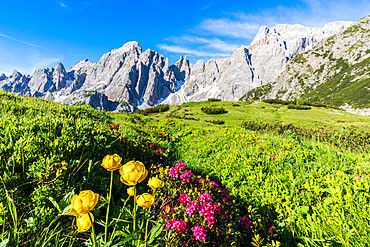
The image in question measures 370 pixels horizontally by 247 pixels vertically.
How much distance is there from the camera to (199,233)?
2367 mm

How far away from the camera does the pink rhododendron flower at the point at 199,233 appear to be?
7.64 feet

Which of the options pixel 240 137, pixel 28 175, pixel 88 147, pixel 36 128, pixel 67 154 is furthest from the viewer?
pixel 240 137

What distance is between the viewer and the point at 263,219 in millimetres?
3463

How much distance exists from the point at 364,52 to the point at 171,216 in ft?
860

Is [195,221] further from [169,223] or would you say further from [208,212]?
[169,223]

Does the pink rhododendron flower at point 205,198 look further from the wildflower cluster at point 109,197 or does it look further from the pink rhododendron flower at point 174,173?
the wildflower cluster at point 109,197

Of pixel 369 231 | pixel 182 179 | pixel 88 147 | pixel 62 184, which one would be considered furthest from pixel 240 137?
pixel 62 184

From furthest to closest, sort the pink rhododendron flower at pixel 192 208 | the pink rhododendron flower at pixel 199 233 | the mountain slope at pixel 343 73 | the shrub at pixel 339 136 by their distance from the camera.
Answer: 1. the mountain slope at pixel 343 73
2. the shrub at pixel 339 136
3. the pink rhododendron flower at pixel 192 208
4. the pink rhododendron flower at pixel 199 233

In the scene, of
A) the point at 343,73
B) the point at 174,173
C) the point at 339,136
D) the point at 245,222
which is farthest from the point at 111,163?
the point at 343,73

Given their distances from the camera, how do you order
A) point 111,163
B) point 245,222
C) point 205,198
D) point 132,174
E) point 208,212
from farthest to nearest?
point 245,222 < point 205,198 < point 208,212 < point 111,163 < point 132,174

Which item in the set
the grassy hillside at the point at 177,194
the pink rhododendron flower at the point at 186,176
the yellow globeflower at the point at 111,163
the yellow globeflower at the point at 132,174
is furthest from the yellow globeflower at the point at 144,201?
the pink rhododendron flower at the point at 186,176

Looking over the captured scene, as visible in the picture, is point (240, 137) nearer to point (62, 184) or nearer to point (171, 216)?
point (171, 216)

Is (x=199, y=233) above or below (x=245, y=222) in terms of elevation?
above

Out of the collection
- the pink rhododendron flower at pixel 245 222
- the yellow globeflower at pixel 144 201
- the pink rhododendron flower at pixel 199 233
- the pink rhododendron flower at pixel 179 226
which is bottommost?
the pink rhododendron flower at pixel 245 222
